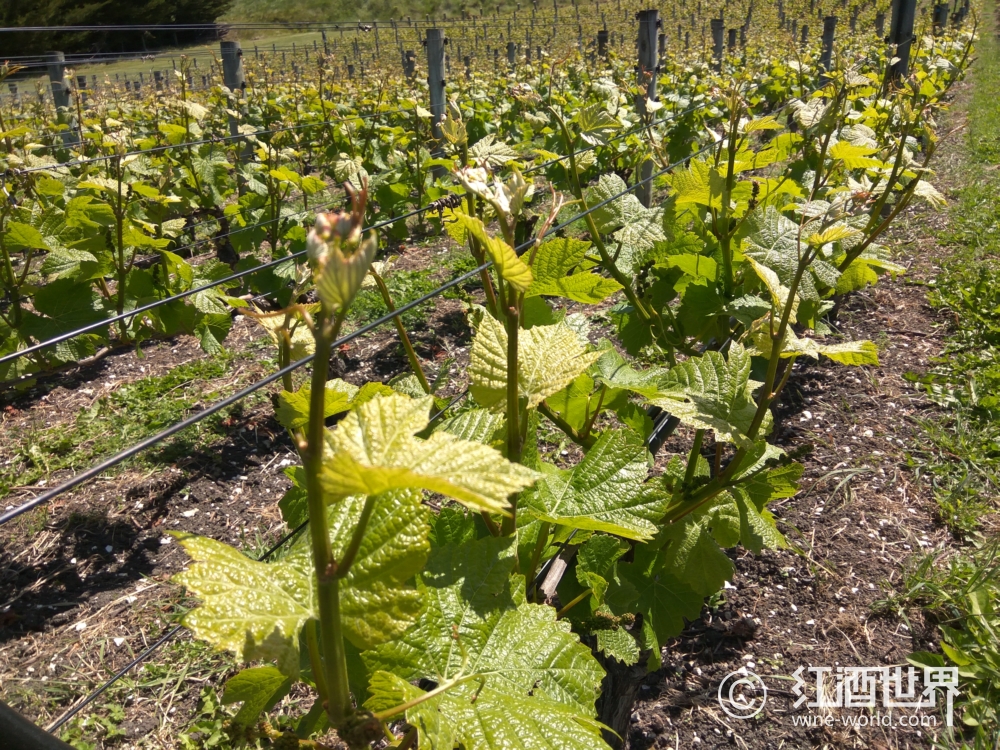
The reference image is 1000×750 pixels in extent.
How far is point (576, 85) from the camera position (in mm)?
10930

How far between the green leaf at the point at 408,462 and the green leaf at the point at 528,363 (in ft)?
0.97

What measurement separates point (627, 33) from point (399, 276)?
28017mm

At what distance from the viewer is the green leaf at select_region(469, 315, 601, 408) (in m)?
0.95

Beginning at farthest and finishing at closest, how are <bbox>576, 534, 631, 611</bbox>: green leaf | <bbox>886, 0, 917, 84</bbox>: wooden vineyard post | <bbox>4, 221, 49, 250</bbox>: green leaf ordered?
<bbox>886, 0, 917, 84</bbox>: wooden vineyard post < <bbox>4, 221, 49, 250</bbox>: green leaf < <bbox>576, 534, 631, 611</bbox>: green leaf

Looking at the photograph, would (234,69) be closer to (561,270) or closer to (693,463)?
(561,270)

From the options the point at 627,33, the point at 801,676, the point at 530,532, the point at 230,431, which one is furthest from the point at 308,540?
the point at 627,33

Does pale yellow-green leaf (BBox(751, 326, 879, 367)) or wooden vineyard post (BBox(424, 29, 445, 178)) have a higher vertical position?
wooden vineyard post (BBox(424, 29, 445, 178))

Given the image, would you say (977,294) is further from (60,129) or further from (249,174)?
(60,129)

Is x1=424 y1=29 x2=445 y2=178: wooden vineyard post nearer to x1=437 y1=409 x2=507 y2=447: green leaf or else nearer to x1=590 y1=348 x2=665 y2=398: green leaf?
x1=590 y1=348 x2=665 y2=398: green leaf

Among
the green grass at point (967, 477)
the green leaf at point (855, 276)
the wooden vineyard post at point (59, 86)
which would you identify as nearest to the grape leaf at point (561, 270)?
the green leaf at point (855, 276)

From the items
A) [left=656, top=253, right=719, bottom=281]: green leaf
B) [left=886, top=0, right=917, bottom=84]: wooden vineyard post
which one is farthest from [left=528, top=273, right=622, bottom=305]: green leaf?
[left=886, top=0, right=917, bottom=84]: wooden vineyard post

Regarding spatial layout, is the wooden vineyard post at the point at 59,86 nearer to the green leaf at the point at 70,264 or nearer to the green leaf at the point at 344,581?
the green leaf at the point at 70,264

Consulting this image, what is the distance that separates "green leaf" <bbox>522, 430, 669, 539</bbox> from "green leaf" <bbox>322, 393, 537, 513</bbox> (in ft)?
1.36

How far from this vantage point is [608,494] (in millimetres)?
1074
